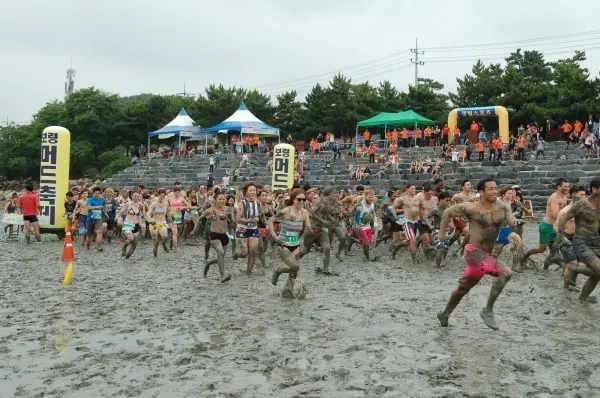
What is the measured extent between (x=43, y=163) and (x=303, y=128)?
34135 millimetres

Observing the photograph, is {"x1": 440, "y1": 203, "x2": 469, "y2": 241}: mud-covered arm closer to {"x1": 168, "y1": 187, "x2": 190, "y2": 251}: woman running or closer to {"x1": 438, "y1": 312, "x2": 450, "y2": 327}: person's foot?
{"x1": 438, "y1": 312, "x2": 450, "y2": 327}: person's foot

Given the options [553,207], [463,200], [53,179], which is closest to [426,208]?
[463,200]

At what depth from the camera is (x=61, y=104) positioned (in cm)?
6172

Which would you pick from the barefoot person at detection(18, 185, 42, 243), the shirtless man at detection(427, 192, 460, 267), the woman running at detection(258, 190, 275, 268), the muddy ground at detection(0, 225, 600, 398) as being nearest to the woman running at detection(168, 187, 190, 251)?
the woman running at detection(258, 190, 275, 268)

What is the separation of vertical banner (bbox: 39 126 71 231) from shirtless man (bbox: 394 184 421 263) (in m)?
11.4

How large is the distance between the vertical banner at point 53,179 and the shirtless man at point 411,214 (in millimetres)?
11361

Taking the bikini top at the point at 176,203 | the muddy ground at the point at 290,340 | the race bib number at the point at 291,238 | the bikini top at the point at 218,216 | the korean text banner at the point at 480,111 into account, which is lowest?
the muddy ground at the point at 290,340

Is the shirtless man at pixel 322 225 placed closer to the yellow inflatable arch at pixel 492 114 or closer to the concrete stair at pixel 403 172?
the concrete stair at pixel 403 172

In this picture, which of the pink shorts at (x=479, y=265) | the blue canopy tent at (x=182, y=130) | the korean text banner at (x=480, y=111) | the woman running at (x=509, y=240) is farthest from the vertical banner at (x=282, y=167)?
the blue canopy tent at (x=182, y=130)

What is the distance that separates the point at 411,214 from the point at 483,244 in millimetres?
6151

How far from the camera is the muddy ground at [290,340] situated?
5457mm

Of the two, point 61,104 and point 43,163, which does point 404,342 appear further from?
point 61,104

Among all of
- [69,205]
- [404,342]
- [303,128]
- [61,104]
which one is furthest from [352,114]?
[404,342]

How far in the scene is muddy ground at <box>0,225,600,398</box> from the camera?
215 inches
